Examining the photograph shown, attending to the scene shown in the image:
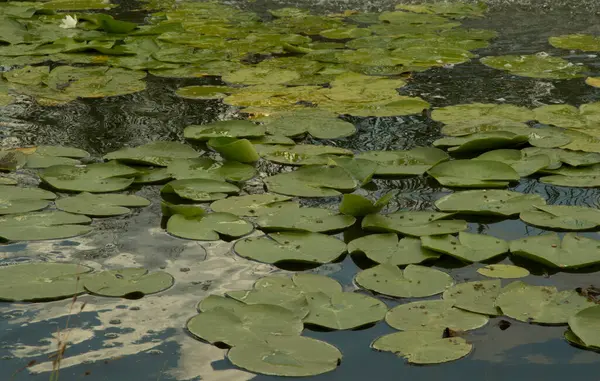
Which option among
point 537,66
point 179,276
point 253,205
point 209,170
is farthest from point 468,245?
point 537,66

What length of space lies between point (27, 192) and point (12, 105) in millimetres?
1391

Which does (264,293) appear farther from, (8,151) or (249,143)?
(8,151)

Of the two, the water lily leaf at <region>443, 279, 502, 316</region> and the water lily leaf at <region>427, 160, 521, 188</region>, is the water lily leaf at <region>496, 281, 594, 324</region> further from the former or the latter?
the water lily leaf at <region>427, 160, 521, 188</region>

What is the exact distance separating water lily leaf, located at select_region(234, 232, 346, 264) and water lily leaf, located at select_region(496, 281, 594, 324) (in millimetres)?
570

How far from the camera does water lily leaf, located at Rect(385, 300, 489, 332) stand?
7.91ft

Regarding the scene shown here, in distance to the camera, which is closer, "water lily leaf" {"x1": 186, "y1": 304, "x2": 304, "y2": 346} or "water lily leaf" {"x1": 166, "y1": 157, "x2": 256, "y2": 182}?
"water lily leaf" {"x1": 186, "y1": 304, "x2": 304, "y2": 346}

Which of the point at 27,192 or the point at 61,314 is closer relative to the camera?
the point at 61,314

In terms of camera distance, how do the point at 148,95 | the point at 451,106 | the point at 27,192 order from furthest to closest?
the point at 148,95, the point at 451,106, the point at 27,192

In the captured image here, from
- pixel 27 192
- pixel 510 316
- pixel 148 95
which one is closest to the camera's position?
pixel 510 316

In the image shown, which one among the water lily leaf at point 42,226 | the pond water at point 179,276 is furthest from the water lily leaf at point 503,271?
the water lily leaf at point 42,226

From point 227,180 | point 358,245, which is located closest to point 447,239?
point 358,245

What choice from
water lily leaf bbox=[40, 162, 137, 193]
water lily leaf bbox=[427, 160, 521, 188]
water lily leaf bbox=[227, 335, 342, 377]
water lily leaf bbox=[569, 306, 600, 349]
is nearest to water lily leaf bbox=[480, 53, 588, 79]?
water lily leaf bbox=[427, 160, 521, 188]

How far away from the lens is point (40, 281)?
2654 mm

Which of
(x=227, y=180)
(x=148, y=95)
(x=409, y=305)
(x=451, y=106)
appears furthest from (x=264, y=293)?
(x=148, y=95)
